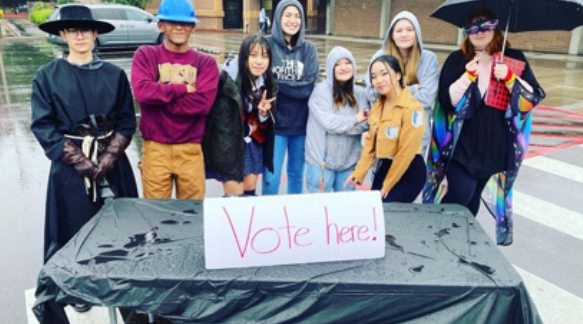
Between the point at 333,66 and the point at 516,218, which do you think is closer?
the point at 333,66

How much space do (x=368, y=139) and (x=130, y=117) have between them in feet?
5.11

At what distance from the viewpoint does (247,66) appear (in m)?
3.32

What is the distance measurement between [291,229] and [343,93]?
Answer: 1.61 meters

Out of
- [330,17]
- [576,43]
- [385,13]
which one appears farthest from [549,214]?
[330,17]

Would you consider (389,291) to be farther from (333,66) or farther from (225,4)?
(225,4)

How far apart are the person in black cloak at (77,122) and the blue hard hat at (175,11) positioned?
39 centimetres

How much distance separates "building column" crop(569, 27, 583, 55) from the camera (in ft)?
57.8

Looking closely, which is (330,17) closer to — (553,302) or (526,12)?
(526,12)

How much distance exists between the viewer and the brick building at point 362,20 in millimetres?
18922

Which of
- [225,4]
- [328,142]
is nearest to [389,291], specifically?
[328,142]

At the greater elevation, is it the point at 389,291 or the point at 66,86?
the point at 66,86

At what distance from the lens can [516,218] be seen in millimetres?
4617

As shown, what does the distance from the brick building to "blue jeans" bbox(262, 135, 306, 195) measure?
685 inches

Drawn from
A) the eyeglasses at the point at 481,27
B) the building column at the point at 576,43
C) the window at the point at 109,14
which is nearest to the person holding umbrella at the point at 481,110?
the eyeglasses at the point at 481,27
